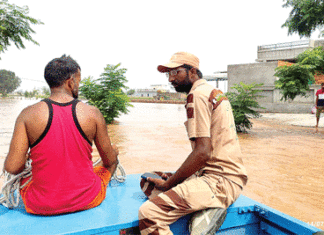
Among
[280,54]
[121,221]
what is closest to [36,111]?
[121,221]

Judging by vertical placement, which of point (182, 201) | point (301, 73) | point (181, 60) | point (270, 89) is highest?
point (301, 73)

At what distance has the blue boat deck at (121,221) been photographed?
1.73 meters

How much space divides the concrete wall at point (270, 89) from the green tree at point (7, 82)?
265 feet

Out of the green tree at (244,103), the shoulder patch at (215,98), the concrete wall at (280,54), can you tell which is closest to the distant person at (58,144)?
the shoulder patch at (215,98)

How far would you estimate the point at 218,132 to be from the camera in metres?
1.97

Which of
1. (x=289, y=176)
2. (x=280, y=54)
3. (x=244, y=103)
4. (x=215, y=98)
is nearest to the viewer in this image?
(x=215, y=98)

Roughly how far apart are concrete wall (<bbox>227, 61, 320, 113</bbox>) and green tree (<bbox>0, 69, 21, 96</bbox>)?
80.7 m

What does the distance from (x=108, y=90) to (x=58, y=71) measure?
37.5ft

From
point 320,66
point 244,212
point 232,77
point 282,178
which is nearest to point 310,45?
point 232,77

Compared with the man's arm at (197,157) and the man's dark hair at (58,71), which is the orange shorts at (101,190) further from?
the man's dark hair at (58,71)

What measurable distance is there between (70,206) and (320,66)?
35.2 feet

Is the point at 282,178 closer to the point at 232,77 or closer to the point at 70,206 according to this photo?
the point at 70,206

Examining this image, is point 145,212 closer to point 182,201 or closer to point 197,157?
point 182,201

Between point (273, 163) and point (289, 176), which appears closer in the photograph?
point (289, 176)
